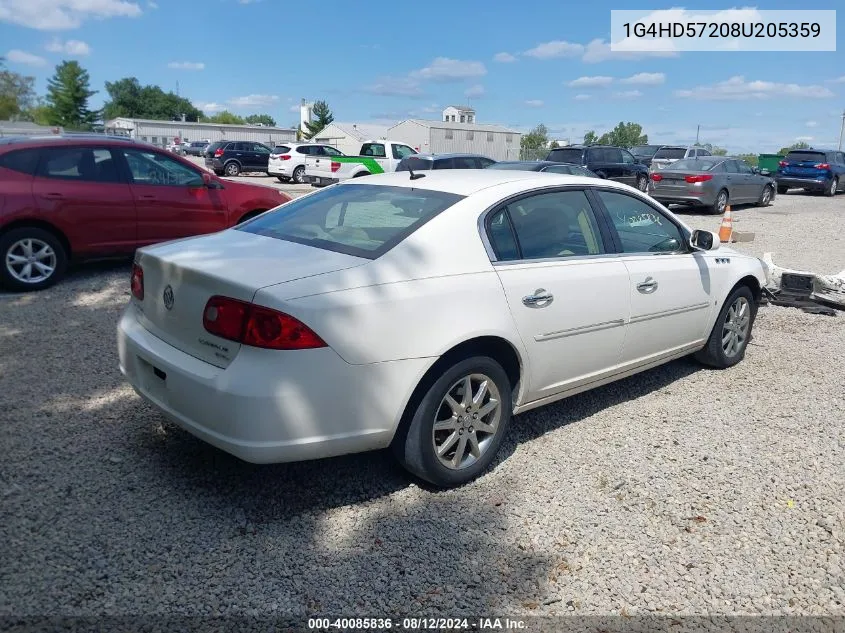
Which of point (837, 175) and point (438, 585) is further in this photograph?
point (837, 175)

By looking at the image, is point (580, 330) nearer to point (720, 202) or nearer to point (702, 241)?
point (702, 241)

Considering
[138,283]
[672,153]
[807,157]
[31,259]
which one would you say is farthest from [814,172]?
[138,283]

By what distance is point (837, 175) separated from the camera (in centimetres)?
2542

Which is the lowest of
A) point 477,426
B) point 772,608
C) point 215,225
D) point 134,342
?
point 772,608

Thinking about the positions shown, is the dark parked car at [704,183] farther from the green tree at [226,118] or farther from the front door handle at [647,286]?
the green tree at [226,118]

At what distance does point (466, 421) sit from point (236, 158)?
2962cm

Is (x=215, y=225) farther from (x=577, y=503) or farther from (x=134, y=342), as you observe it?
(x=577, y=503)

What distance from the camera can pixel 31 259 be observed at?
7.04 m

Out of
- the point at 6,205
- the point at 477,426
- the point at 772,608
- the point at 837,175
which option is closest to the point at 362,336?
the point at 477,426

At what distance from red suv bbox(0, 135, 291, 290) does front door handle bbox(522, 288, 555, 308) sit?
5.60 metres

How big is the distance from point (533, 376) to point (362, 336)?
1180mm

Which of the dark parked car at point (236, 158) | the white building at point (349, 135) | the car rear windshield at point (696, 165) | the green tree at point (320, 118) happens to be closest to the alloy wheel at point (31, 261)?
the car rear windshield at point (696, 165)

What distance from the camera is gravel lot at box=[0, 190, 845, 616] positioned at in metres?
2.71

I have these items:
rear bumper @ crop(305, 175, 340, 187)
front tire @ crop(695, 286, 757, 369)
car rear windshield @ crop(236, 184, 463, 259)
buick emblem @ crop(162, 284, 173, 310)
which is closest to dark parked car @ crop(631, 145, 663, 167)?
rear bumper @ crop(305, 175, 340, 187)
